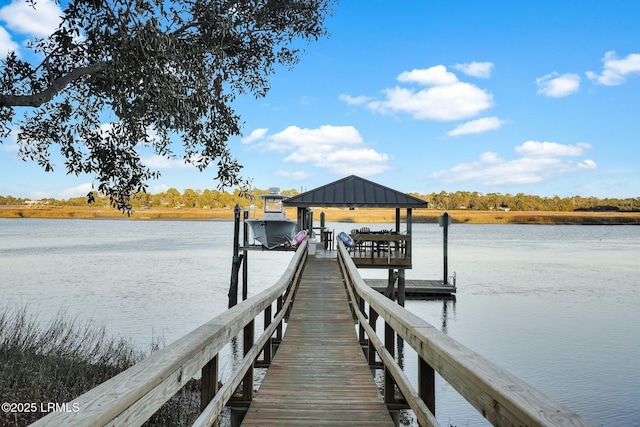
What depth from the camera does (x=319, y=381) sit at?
5.23 meters

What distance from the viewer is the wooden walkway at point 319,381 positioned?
13.6 ft

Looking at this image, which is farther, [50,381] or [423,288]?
[423,288]

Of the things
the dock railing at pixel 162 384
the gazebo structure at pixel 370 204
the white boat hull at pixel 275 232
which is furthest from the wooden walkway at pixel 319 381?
the white boat hull at pixel 275 232

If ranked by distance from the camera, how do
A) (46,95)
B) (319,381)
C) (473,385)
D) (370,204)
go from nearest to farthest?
(473,385) → (319,381) → (46,95) → (370,204)

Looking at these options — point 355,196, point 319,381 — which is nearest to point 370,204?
point 355,196

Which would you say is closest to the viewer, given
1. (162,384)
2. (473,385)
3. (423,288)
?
(473,385)

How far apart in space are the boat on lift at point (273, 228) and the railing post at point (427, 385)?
19.6m

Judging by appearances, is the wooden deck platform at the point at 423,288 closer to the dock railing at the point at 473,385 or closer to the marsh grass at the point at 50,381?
the marsh grass at the point at 50,381

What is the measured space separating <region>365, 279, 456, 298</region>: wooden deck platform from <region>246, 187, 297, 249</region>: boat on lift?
5.44 m

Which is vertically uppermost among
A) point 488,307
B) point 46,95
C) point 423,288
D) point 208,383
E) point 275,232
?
point 46,95

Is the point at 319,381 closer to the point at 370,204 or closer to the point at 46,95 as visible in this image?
the point at 46,95

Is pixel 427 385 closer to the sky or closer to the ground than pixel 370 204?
closer to the ground

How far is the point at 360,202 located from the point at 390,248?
6.99 feet

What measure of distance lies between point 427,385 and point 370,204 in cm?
1631
